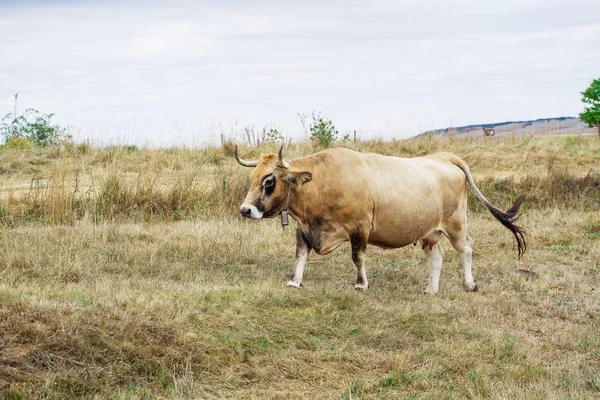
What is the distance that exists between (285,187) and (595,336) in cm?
371

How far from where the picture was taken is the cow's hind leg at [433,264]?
9.09m

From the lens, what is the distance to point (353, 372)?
6145 mm

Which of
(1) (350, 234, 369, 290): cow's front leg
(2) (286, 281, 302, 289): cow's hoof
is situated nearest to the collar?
(2) (286, 281, 302, 289): cow's hoof

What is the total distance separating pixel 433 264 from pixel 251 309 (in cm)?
291

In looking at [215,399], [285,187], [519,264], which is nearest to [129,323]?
[215,399]

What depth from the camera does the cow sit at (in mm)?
8562

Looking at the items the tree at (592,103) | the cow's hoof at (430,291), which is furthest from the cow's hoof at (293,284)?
the tree at (592,103)

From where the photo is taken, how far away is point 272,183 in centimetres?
852

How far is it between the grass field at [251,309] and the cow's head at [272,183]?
3.01ft

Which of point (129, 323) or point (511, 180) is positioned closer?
point (129, 323)

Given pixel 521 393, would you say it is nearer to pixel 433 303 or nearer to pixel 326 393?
pixel 326 393

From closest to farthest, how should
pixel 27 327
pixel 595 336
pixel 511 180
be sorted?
pixel 27 327 → pixel 595 336 → pixel 511 180

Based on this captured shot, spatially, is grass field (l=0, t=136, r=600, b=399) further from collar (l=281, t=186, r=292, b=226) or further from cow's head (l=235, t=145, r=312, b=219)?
cow's head (l=235, t=145, r=312, b=219)

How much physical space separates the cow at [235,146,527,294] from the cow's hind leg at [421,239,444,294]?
0.04 feet
